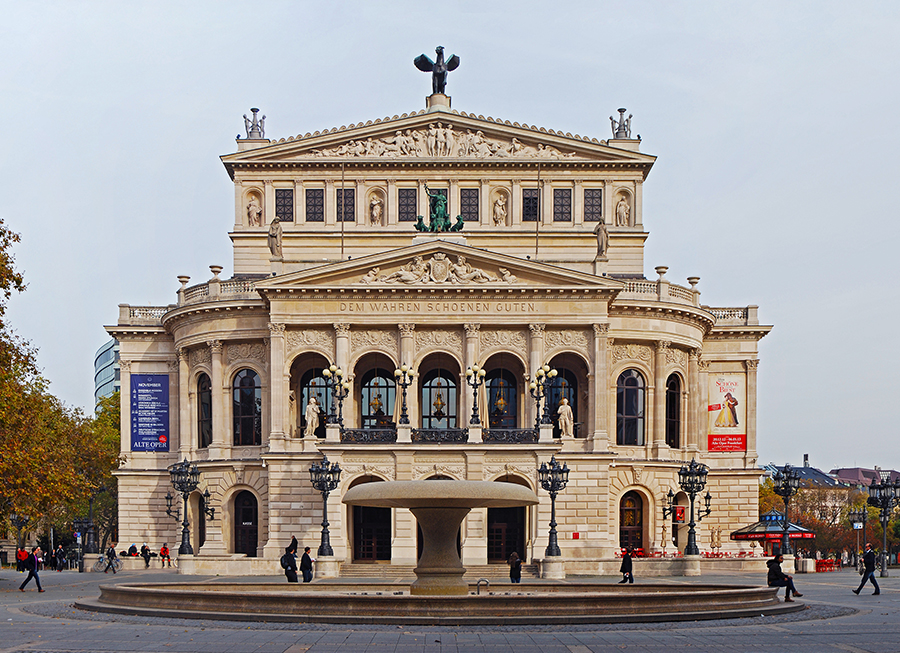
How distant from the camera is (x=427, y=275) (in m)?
56.0

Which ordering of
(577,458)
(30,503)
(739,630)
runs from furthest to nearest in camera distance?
(577,458)
(30,503)
(739,630)

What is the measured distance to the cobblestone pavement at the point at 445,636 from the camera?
2109 centimetres

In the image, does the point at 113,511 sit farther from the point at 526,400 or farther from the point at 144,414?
the point at 526,400

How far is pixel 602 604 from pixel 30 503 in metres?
26.0

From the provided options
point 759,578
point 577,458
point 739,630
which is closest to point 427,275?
point 577,458

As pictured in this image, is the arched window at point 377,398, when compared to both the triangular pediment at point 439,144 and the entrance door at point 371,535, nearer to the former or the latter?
the entrance door at point 371,535

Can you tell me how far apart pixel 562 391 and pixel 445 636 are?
35895 millimetres

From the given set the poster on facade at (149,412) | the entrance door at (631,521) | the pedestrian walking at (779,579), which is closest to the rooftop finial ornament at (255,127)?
the poster on facade at (149,412)

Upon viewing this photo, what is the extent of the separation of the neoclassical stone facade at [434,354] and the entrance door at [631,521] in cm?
10

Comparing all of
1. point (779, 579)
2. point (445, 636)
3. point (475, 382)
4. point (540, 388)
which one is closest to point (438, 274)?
point (475, 382)

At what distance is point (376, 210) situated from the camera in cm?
6444

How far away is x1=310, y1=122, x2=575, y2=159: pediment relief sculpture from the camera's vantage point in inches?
2534

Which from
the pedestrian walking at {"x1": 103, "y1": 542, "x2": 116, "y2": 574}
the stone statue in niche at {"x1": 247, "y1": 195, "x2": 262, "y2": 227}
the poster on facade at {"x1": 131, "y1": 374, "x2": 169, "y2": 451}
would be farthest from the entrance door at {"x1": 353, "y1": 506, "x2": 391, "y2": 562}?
the stone statue in niche at {"x1": 247, "y1": 195, "x2": 262, "y2": 227}

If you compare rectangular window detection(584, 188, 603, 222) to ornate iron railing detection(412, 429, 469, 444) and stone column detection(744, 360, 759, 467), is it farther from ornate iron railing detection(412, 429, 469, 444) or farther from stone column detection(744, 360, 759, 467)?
ornate iron railing detection(412, 429, 469, 444)
